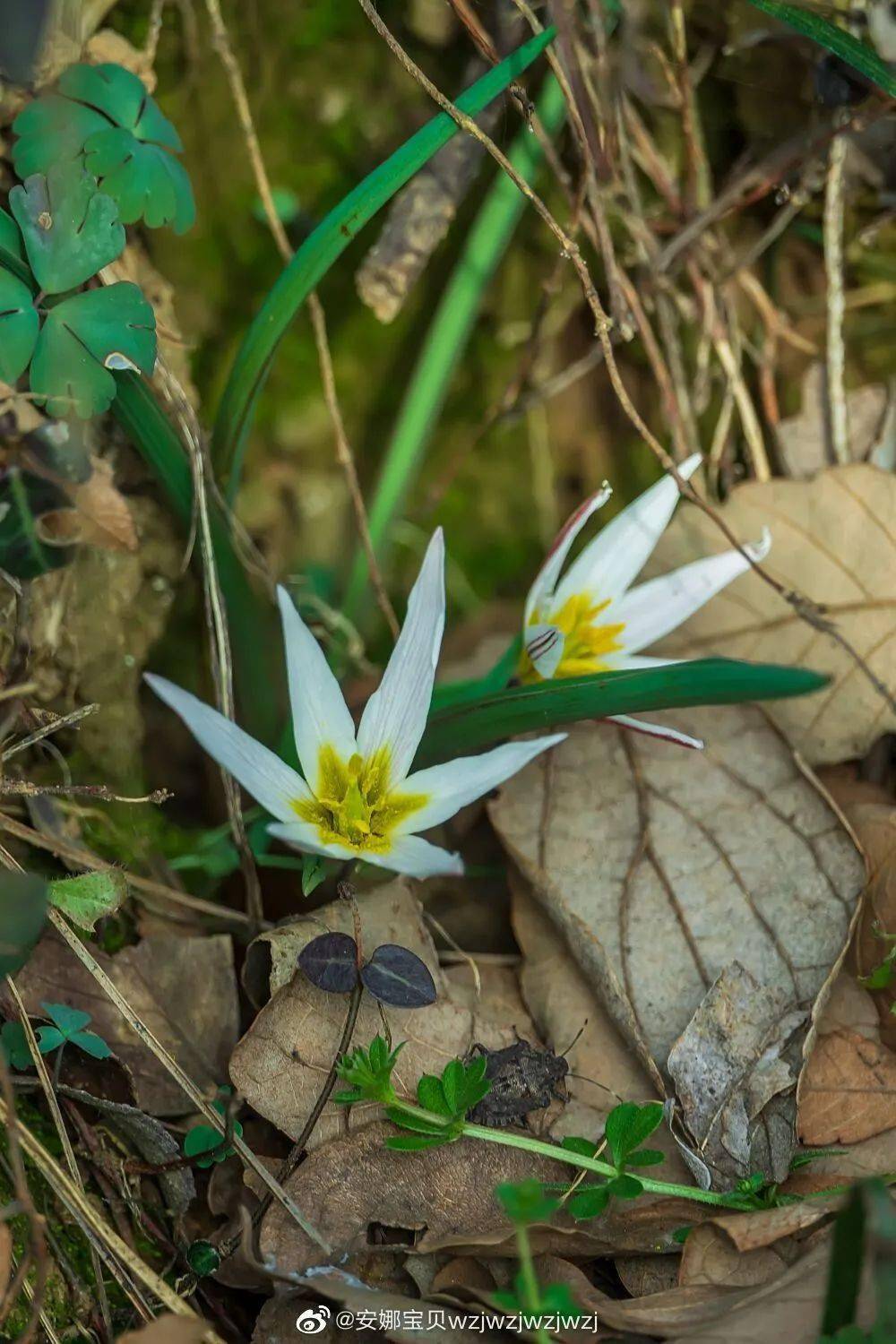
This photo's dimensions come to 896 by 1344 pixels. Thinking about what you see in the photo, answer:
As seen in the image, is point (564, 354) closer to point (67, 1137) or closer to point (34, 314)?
point (34, 314)

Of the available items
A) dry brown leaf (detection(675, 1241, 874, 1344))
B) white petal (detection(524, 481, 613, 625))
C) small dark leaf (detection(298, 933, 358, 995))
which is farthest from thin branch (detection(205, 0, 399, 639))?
dry brown leaf (detection(675, 1241, 874, 1344))

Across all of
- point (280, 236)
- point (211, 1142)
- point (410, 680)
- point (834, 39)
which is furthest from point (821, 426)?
point (211, 1142)

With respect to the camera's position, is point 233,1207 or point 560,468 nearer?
point 233,1207

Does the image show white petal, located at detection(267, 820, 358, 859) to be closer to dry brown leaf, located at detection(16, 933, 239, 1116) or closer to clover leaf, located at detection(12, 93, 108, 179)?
dry brown leaf, located at detection(16, 933, 239, 1116)

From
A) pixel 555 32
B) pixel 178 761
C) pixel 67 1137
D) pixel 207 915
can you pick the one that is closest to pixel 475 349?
pixel 555 32

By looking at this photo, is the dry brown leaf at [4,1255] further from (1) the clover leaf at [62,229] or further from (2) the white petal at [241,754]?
(1) the clover leaf at [62,229]

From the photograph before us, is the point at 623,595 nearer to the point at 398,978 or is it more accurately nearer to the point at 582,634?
the point at 582,634
